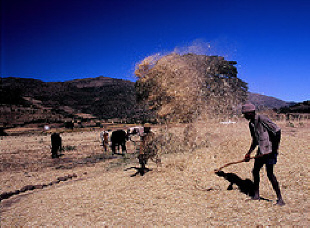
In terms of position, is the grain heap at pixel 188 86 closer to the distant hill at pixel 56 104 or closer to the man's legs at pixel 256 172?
the man's legs at pixel 256 172

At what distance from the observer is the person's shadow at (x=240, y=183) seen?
4.60 m

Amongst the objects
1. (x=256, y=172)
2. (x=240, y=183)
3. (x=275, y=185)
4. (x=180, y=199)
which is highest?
(x=256, y=172)

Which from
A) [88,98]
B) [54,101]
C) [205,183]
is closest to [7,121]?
[54,101]

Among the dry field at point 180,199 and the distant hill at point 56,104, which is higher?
the distant hill at point 56,104

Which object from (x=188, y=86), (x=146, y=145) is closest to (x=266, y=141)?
(x=146, y=145)

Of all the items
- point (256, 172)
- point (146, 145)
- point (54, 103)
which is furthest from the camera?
point (54, 103)

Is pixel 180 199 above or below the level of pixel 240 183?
below

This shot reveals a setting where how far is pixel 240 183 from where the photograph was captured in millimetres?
5000

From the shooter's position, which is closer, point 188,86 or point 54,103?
point 188,86

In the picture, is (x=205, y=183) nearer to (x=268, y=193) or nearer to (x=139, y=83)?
(x=268, y=193)

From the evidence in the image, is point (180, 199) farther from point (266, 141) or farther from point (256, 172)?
point (266, 141)

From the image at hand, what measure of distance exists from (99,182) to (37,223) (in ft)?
7.98

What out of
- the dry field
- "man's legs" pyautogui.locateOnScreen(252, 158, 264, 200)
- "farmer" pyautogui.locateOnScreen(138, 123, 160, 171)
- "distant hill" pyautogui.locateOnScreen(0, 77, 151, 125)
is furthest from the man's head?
"distant hill" pyautogui.locateOnScreen(0, 77, 151, 125)

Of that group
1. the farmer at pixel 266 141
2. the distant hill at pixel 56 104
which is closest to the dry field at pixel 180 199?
the farmer at pixel 266 141
